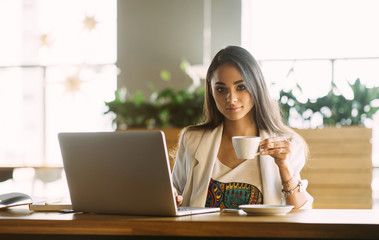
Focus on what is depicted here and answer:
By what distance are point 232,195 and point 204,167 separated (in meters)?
0.18

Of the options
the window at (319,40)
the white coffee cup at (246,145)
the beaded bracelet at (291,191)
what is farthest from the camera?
the window at (319,40)

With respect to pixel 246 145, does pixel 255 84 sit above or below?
above

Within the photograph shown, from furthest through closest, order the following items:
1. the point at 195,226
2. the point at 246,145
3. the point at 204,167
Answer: the point at 204,167
the point at 246,145
the point at 195,226

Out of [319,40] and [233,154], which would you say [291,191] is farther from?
[319,40]

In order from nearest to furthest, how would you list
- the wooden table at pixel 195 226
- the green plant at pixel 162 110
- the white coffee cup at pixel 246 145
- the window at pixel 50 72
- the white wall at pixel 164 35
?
1. the wooden table at pixel 195 226
2. the white coffee cup at pixel 246 145
3. the green plant at pixel 162 110
4. the white wall at pixel 164 35
5. the window at pixel 50 72

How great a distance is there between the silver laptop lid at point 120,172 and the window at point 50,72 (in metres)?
5.73

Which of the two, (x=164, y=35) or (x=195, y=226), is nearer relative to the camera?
(x=195, y=226)

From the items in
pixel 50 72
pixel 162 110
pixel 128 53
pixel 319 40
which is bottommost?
pixel 162 110

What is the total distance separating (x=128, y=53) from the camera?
7105 millimetres

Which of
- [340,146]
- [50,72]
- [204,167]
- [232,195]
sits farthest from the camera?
[50,72]

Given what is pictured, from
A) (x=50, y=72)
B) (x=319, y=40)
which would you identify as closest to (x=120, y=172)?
(x=319, y=40)

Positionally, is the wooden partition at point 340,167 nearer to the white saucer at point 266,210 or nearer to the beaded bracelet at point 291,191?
the beaded bracelet at point 291,191

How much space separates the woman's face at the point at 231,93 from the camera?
2.09m

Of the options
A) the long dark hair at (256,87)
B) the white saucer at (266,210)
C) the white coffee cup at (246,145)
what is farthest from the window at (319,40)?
the white saucer at (266,210)
